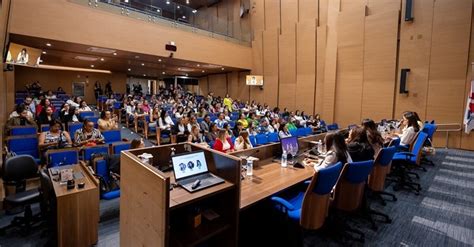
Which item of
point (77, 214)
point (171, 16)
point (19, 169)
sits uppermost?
point (171, 16)

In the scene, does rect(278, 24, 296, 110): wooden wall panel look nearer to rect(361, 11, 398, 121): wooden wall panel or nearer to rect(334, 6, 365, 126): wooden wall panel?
rect(334, 6, 365, 126): wooden wall panel

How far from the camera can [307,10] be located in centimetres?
1188

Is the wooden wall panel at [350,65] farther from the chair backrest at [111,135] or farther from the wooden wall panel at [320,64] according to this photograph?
the chair backrest at [111,135]

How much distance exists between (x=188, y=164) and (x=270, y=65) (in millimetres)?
12037

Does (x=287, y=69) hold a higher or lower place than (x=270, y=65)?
lower

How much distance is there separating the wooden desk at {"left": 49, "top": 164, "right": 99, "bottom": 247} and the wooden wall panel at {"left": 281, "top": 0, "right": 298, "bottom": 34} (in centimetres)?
1212

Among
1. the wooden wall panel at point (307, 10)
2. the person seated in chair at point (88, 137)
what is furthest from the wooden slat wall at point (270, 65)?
the person seated in chair at point (88, 137)

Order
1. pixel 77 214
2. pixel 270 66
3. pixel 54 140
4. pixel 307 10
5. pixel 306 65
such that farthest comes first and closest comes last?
pixel 270 66
pixel 306 65
pixel 307 10
pixel 54 140
pixel 77 214

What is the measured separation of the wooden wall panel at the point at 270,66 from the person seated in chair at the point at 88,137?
9.89 meters

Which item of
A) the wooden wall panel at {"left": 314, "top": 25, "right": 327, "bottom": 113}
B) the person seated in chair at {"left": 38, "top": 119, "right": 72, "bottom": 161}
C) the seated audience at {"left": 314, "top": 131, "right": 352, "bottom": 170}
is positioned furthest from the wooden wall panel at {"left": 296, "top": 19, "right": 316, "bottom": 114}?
the person seated in chair at {"left": 38, "top": 119, "right": 72, "bottom": 161}

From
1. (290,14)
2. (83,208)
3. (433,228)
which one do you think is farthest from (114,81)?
(433,228)

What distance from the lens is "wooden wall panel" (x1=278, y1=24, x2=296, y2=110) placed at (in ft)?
41.1

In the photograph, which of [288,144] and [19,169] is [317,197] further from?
[19,169]

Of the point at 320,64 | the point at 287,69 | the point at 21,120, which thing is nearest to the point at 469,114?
the point at 320,64
